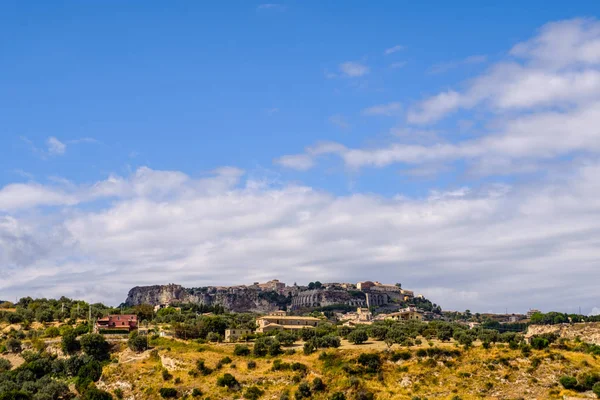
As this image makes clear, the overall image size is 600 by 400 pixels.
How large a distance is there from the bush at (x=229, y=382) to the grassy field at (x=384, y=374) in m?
0.71

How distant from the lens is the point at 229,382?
4018 inches

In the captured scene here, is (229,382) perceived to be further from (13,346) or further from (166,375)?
(13,346)

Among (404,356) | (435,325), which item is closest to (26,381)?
(404,356)

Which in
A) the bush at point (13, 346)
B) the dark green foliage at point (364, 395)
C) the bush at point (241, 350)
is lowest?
the dark green foliage at point (364, 395)

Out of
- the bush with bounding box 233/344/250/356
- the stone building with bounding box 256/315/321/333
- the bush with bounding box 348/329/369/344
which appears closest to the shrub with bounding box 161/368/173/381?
the bush with bounding box 233/344/250/356

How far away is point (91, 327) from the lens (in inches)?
5531

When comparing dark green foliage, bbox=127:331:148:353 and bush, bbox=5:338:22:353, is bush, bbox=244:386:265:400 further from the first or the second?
bush, bbox=5:338:22:353

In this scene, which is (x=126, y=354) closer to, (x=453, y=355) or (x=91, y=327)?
(x=91, y=327)

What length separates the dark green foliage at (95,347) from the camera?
121 meters

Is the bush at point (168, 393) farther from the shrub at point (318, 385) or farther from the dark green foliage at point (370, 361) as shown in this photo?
the dark green foliage at point (370, 361)

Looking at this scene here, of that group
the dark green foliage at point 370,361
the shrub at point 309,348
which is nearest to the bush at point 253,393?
the shrub at point 309,348

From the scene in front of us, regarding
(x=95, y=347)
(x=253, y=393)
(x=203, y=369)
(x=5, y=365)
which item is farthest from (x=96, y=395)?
(x=5, y=365)

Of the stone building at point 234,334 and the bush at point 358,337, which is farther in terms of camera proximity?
the stone building at point 234,334

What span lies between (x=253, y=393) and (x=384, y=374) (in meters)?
19.6
